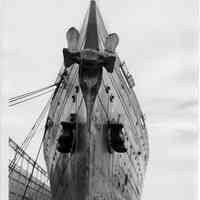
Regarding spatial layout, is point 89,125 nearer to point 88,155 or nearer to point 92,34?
point 88,155

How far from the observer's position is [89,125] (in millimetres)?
6422

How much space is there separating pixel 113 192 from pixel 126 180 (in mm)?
1362

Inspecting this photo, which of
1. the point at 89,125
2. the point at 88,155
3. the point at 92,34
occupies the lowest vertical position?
the point at 88,155

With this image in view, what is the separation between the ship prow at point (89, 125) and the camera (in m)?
6.36

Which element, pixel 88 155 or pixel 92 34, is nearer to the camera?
pixel 88 155

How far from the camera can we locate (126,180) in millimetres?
9125

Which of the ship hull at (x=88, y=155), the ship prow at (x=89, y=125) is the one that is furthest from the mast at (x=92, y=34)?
the ship hull at (x=88, y=155)

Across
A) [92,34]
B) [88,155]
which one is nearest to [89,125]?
[88,155]

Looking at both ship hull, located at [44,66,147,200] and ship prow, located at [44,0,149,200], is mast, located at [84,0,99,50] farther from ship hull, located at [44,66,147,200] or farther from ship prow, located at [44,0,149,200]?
ship hull, located at [44,66,147,200]

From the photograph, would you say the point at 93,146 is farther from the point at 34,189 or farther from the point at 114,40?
the point at 34,189

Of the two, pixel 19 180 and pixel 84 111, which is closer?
pixel 84 111

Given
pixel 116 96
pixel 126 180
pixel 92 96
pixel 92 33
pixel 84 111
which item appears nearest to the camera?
pixel 92 96

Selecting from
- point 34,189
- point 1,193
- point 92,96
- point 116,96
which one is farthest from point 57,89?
point 34,189

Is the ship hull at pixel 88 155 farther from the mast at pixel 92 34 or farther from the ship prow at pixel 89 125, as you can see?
the mast at pixel 92 34
